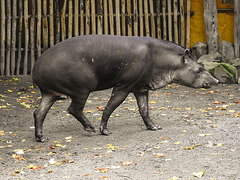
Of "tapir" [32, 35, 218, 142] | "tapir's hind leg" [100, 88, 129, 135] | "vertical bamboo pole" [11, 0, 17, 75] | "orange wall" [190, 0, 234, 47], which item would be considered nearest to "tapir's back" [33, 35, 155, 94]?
"tapir" [32, 35, 218, 142]

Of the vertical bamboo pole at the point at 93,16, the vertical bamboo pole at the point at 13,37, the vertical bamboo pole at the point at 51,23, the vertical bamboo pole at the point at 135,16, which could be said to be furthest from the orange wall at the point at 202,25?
the vertical bamboo pole at the point at 13,37

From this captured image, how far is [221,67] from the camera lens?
1104 centimetres

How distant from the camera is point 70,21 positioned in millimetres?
11844

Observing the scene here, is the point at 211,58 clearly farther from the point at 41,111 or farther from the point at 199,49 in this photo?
the point at 41,111

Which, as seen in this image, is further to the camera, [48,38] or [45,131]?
[48,38]

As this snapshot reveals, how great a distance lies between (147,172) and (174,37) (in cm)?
770

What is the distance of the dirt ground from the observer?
16.2 feet

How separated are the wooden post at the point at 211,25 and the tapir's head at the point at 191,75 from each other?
5.24m

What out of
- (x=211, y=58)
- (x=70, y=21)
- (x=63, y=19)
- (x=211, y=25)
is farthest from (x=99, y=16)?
(x=211, y=58)

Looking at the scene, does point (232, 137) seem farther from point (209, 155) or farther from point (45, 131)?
point (45, 131)

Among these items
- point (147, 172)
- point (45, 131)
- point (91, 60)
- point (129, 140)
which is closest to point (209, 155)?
point (147, 172)

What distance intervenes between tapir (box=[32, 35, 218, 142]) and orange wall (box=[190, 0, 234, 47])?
553cm

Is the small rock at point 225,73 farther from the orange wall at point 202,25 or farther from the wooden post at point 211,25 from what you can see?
the orange wall at point 202,25

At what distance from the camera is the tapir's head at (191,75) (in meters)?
6.76
